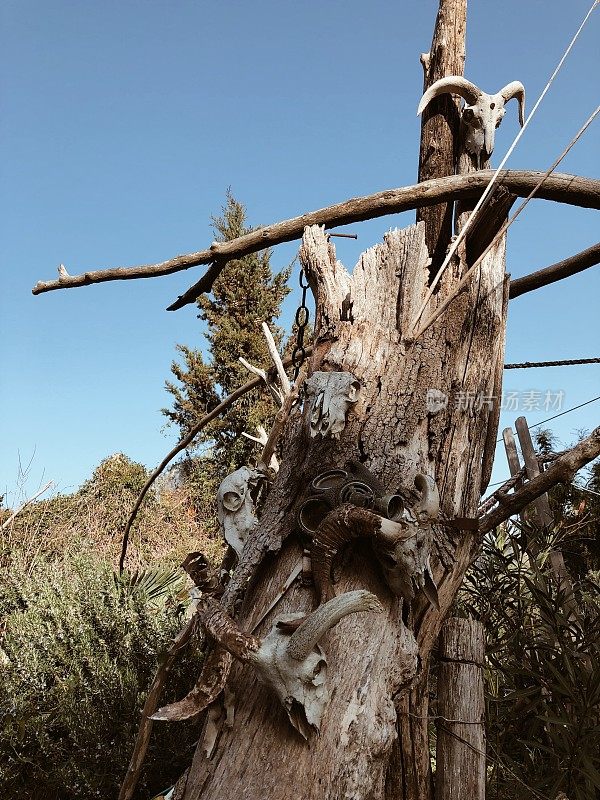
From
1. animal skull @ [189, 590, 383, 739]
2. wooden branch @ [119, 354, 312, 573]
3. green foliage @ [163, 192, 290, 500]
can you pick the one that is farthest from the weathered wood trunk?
green foliage @ [163, 192, 290, 500]

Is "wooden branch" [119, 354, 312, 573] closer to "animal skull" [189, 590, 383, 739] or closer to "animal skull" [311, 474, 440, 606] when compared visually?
"animal skull" [311, 474, 440, 606]

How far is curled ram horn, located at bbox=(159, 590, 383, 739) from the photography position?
3.39 feet

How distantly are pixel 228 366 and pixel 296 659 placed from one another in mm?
9508

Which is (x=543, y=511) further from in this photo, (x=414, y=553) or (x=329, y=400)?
(x=414, y=553)

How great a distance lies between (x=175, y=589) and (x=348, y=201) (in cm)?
383

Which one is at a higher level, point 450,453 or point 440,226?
point 440,226

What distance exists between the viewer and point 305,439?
1551 millimetres

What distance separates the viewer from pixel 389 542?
1163 millimetres

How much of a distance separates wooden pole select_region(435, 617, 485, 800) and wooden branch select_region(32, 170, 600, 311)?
132cm

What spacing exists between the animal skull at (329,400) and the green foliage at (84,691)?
197cm

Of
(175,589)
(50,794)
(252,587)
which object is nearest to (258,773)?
(252,587)

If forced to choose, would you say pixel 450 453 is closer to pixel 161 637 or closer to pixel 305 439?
pixel 305 439

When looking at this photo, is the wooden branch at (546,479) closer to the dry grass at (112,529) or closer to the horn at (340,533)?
the horn at (340,533)

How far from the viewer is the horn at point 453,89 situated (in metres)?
2.42
